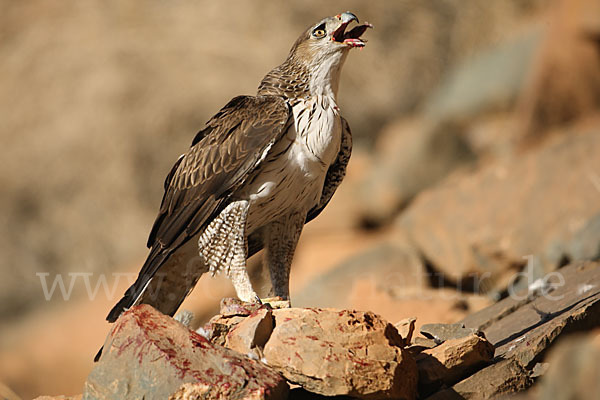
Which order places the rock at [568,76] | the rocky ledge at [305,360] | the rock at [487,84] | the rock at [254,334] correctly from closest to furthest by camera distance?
the rocky ledge at [305,360] → the rock at [254,334] → the rock at [568,76] → the rock at [487,84]

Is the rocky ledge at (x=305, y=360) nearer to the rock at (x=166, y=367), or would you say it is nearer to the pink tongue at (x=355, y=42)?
the rock at (x=166, y=367)

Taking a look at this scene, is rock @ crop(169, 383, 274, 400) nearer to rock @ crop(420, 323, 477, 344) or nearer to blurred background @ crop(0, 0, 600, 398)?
rock @ crop(420, 323, 477, 344)

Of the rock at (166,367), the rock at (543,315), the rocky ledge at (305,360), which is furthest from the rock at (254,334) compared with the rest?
the rock at (543,315)

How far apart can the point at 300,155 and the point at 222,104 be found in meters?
10.3

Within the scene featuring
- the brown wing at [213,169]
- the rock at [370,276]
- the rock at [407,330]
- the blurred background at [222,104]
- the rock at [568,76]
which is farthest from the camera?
the rock at [568,76]

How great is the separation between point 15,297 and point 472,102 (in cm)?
895

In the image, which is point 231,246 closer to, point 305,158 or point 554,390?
point 305,158

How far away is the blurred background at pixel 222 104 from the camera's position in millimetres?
9859

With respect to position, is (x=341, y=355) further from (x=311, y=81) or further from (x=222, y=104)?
(x=222, y=104)

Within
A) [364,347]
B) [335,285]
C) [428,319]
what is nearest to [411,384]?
[364,347]

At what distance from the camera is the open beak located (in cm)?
509

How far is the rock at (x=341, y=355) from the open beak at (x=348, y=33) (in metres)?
1.90

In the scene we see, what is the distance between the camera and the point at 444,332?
4.71 meters

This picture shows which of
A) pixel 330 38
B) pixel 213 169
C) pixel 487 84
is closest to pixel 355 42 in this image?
pixel 330 38
